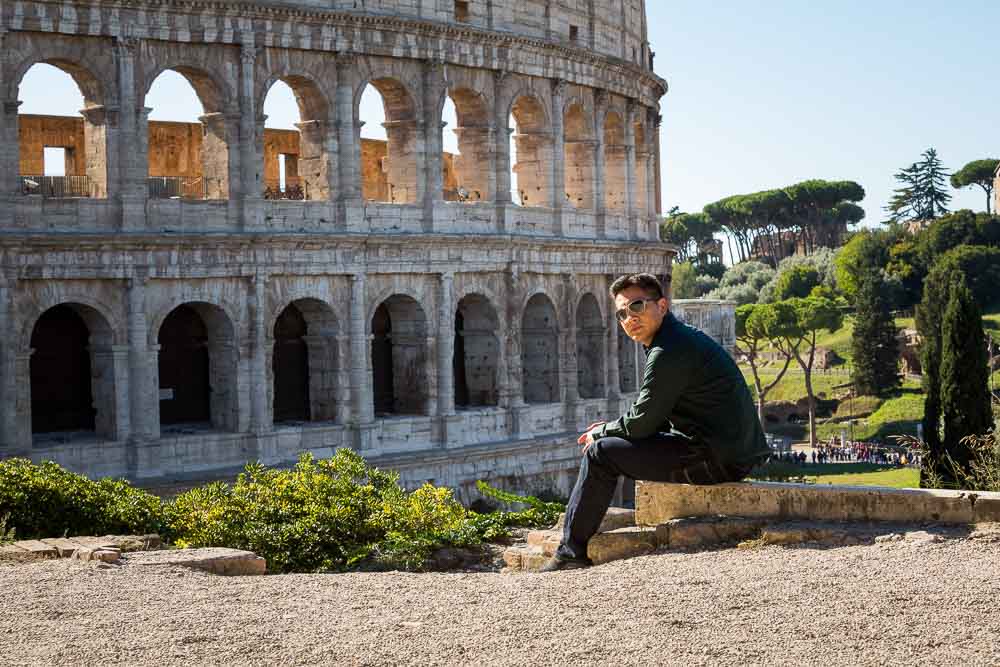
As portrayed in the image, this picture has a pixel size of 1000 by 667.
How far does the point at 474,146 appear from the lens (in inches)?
1176

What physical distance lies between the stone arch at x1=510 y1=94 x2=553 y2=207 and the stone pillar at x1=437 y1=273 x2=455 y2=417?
357 cm

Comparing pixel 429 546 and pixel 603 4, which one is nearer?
pixel 429 546

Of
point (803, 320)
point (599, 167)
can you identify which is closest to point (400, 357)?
point (599, 167)

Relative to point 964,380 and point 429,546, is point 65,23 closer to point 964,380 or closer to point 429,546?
point 429,546

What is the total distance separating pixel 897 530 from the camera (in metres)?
9.95

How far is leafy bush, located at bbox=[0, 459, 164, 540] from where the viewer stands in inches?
583

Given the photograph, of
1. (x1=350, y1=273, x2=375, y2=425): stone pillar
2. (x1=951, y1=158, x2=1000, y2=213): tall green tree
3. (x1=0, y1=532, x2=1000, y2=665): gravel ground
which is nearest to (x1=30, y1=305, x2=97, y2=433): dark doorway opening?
(x1=350, y1=273, x2=375, y2=425): stone pillar

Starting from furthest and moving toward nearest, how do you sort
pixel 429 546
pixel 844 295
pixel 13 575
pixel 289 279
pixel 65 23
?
pixel 844 295, pixel 289 279, pixel 65 23, pixel 429 546, pixel 13 575

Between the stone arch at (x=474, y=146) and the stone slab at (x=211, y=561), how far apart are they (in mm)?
18468

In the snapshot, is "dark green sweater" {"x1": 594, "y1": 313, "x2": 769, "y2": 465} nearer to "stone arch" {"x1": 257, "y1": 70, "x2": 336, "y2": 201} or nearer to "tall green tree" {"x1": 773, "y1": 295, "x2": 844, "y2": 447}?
"stone arch" {"x1": 257, "y1": 70, "x2": 336, "y2": 201}

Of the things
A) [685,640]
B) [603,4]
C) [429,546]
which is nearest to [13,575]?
[429,546]

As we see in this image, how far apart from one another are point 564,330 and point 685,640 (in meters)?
23.4

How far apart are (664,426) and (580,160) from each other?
22553 mm

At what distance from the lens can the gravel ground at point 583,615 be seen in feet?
25.7
